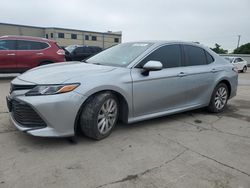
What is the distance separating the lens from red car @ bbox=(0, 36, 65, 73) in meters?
9.23

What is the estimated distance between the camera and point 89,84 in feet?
11.4

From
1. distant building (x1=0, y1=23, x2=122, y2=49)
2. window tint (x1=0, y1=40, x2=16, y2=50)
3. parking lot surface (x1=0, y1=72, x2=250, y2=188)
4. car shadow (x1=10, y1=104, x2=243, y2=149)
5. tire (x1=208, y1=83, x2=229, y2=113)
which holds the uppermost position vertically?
distant building (x1=0, y1=23, x2=122, y2=49)

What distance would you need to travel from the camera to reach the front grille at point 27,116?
10.7 ft

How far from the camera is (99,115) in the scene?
142 inches

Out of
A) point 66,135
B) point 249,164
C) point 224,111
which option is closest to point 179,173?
point 249,164

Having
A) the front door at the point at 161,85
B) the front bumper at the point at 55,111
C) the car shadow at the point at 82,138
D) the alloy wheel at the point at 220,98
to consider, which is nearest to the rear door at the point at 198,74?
the front door at the point at 161,85

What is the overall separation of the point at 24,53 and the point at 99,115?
699 centimetres

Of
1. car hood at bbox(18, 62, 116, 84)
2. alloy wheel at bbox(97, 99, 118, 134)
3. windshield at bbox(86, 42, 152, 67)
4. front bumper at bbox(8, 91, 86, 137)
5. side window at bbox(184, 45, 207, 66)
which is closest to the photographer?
front bumper at bbox(8, 91, 86, 137)

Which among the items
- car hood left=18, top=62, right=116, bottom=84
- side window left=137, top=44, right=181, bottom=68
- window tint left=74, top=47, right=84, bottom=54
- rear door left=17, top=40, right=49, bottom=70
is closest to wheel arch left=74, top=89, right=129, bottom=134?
car hood left=18, top=62, right=116, bottom=84

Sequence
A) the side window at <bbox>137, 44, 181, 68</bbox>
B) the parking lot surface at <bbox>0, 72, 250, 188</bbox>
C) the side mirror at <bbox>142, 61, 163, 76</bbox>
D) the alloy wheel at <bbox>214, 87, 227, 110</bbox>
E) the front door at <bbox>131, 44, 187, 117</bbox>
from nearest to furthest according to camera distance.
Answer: the parking lot surface at <bbox>0, 72, 250, 188</bbox>, the side mirror at <bbox>142, 61, 163, 76</bbox>, the front door at <bbox>131, 44, 187, 117</bbox>, the side window at <bbox>137, 44, 181, 68</bbox>, the alloy wheel at <bbox>214, 87, 227, 110</bbox>

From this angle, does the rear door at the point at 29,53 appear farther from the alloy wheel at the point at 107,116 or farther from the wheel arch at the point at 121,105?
the alloy wheel at the point at 107,116

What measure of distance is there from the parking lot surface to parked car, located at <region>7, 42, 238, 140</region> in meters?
0.25

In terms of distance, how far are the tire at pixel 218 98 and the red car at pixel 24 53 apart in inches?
257

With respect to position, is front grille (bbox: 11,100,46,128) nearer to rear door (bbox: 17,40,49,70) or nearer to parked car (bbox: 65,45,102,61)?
rear door (bbox: 17,40,49,70)
